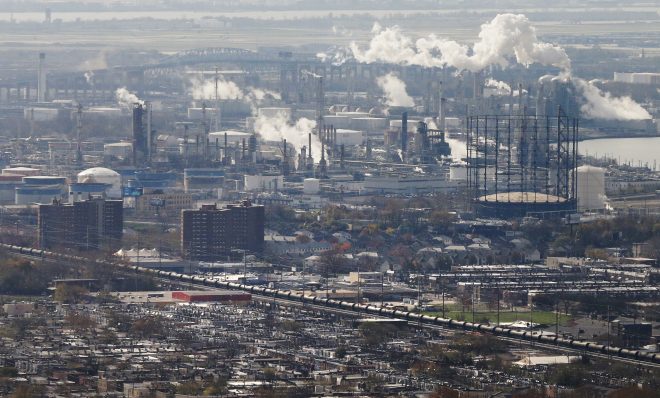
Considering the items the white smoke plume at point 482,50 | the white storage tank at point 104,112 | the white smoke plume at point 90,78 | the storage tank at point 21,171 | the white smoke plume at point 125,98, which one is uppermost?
the white smoke plume at point 482,50

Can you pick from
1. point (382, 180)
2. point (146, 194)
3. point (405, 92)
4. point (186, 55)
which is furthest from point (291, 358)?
point (186, 55)

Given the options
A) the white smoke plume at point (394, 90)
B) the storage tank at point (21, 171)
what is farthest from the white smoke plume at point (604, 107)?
the storage tank at point (21, 171)

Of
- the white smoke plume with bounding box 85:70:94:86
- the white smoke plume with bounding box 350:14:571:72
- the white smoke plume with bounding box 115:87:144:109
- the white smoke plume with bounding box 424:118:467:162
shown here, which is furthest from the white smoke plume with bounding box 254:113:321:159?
the white smoke plume with bounding box 85:70:94:86

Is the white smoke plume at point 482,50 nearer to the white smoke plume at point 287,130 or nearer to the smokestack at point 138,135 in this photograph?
the white smoke plume at point 287,130

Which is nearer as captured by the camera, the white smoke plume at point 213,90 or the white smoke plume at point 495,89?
the white smoke plume at point 495,89

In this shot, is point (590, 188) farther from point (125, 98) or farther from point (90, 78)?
point (90, 78)

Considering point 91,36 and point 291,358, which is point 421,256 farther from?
point 91,36
